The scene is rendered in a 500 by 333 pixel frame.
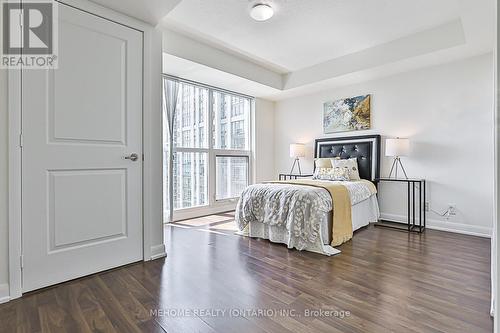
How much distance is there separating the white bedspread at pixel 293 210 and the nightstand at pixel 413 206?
94cm

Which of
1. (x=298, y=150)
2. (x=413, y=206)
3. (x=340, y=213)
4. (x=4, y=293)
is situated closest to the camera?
(x=4, y=293)

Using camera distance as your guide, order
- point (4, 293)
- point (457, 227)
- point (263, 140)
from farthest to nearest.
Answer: point (263, 140) < point (457, 227) < point (4, 293)

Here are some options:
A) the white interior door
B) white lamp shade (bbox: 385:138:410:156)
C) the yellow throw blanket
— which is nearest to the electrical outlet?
white lamp shade (bbox: 385:138:410:156)

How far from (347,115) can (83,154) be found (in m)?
3.90

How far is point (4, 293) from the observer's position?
5.67ft

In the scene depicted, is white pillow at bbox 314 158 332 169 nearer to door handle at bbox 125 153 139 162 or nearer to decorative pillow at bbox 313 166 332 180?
decorative pillow at bbox 313 166 332 180

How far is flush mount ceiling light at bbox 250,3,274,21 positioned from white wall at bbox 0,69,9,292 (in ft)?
7.15

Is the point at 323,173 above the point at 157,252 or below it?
above

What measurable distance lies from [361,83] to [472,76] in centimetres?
143

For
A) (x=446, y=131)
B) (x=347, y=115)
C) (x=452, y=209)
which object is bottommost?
(x=452, y=209)

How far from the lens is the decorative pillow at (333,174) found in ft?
12.6

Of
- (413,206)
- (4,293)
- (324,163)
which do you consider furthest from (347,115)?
(4,293)

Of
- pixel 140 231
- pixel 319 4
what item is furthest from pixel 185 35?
pixel 140 231

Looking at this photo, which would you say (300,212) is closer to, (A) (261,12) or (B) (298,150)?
(A) (261,12)
